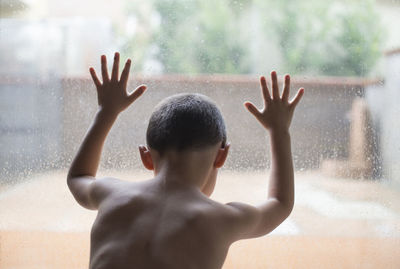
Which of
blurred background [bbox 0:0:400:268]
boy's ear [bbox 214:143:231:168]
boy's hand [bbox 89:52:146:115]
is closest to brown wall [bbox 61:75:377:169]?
blurred background [bbox 0:0:400:268]

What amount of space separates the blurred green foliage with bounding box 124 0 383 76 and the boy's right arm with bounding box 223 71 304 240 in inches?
6.9

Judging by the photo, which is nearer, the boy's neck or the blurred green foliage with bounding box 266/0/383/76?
the boy's neck

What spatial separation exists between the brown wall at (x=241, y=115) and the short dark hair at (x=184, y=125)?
258 millimetres

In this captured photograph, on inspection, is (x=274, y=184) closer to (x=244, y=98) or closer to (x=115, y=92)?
(x=244, y=98)

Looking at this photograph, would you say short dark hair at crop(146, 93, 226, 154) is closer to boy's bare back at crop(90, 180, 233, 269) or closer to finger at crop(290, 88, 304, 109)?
boy's bare back at crop(90, 180, 233, 269)

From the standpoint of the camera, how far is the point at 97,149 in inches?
34.7

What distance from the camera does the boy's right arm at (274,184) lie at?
0.77 meters

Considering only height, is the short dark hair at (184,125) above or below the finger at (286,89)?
below

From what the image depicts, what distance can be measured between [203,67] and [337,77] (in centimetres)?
32

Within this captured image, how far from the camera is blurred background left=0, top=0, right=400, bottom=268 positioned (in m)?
1.03

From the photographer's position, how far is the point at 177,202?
744 millimetres

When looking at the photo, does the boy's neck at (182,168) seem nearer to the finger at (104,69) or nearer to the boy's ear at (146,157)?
the boy's ear at (146,157)

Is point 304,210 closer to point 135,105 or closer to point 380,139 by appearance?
point 380,139

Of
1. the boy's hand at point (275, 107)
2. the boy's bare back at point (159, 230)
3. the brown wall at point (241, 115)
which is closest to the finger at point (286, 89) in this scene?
the boy's hand at point (275, 107)
